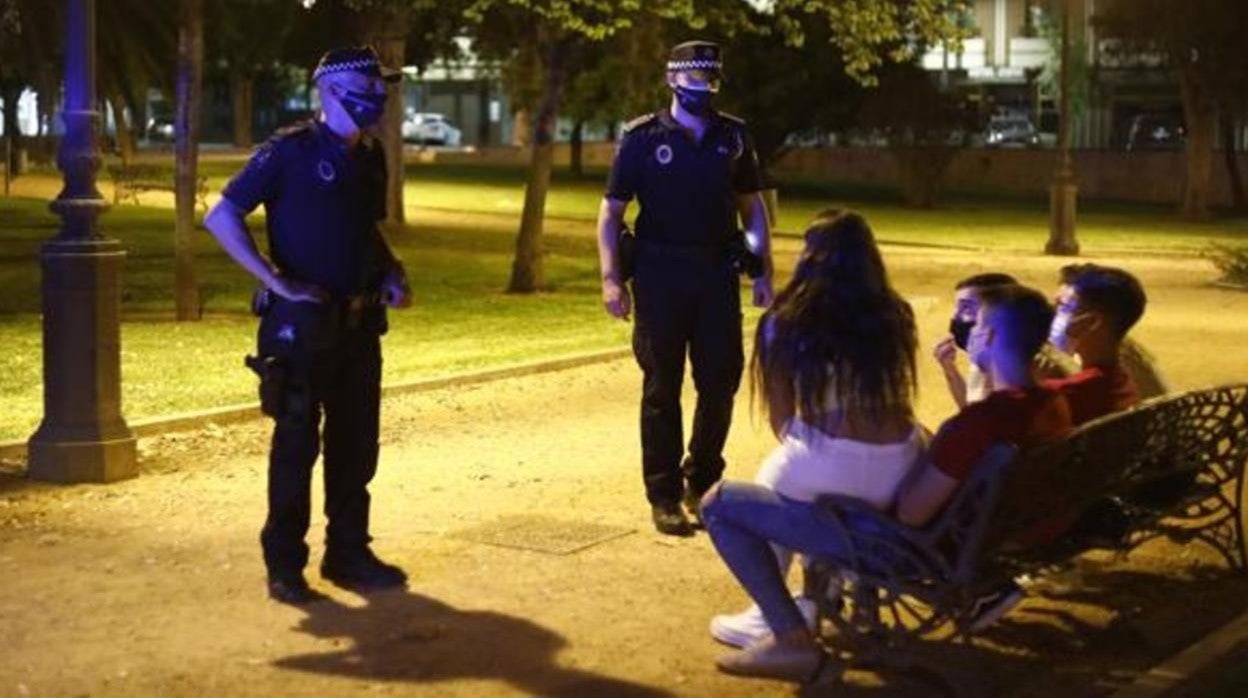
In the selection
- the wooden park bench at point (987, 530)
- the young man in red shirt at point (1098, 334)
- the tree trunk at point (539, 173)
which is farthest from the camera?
the tree trunk at point (539, 173)

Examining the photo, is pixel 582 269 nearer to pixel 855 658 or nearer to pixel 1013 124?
pixel 855 658

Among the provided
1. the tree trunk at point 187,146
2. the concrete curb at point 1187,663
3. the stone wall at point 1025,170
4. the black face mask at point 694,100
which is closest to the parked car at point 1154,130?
the stone wall at point 1025,170

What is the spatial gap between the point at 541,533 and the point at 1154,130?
6430cm

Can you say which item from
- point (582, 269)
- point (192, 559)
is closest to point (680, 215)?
point (192, 559)

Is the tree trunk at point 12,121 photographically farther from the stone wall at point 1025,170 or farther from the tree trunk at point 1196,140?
the tree trunk at point 1196,140

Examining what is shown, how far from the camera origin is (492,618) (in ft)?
21.4

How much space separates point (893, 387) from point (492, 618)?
1.81 m

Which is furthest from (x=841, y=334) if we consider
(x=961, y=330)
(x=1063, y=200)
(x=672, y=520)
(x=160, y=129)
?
(x=160, y=129)

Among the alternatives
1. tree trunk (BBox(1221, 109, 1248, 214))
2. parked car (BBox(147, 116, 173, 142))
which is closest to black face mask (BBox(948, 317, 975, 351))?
tree trunk (BBox(1221, 109, 1248, 214))

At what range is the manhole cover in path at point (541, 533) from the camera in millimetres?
7656

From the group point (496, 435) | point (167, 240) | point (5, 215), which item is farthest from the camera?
point (5, 215)

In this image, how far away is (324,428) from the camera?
6719 millimetres

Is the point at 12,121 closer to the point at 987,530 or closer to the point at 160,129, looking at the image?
the point at 160,129

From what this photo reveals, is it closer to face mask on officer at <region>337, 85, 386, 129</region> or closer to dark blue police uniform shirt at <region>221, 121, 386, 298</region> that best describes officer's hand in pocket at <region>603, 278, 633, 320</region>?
dark blue police uniform shirt at <region>221, 121, 386, 298</region>
